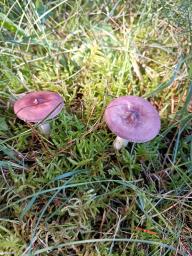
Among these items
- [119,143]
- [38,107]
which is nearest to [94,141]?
[119,143]

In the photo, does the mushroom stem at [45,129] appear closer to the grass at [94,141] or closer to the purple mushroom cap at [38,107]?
the grass at [94,141]

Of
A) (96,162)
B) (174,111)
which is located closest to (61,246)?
(96,162)

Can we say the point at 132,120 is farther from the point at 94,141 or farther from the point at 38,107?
the point at 38,107

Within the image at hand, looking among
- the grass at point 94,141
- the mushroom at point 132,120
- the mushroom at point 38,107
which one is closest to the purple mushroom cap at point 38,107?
the mushroom at point 38,107

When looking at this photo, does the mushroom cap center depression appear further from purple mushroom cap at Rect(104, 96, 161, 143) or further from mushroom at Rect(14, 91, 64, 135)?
mushroom at Rect(14, 91, 64, 135)

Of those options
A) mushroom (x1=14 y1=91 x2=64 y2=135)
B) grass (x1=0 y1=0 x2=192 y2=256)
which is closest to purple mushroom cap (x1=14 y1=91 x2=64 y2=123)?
mushroom (x1=14 y1=91 x2=64 y2=135)
